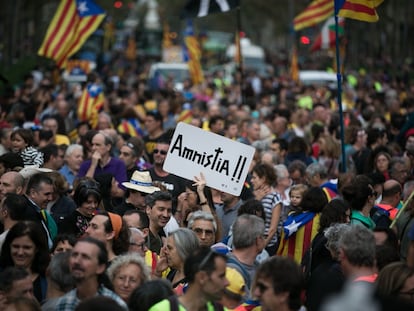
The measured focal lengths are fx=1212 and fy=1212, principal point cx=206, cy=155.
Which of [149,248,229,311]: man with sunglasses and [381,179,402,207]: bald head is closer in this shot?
[149,248,229,311]: man with sunglasses

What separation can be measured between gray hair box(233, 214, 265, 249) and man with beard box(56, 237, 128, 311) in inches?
53.8

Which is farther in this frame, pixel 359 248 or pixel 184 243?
pixel 184 243

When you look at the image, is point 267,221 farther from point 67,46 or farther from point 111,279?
point 67,46

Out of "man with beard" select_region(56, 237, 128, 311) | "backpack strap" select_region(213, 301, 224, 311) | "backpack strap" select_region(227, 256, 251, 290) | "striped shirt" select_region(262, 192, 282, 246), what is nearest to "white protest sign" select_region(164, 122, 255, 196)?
"striped shirt" select_region(262, 192, 282, 246)

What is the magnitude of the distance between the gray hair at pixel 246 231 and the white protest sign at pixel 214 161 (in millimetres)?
1987

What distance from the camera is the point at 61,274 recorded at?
7.38 m

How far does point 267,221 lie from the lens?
11.1 meters

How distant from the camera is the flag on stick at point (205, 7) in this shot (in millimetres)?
20759

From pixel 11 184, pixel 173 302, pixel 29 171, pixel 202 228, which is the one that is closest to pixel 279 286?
pixel 173 302

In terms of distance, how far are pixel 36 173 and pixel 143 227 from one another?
4.57 feet

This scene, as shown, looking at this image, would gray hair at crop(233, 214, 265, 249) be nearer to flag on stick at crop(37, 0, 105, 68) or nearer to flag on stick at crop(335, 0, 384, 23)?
flag on stick at crop(335, 0, 384, 23)

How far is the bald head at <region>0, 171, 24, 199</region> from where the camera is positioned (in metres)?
10.4

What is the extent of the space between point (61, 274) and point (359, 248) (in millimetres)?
1851

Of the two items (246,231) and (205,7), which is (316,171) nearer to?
(246,231)
